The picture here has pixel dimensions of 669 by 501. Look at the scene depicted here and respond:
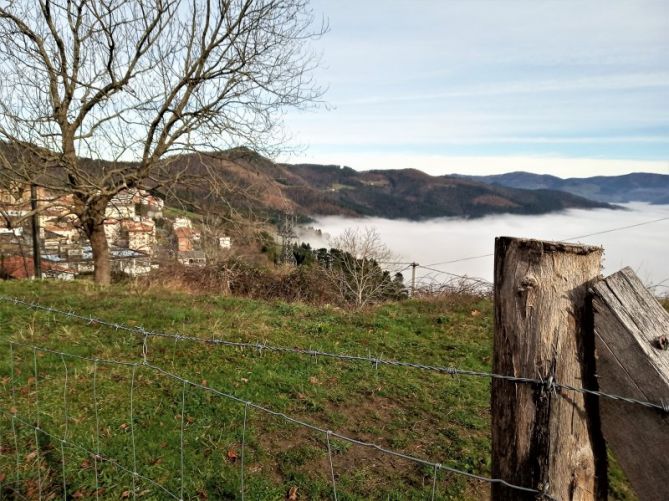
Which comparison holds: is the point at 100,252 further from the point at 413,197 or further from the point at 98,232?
the point at 413,197

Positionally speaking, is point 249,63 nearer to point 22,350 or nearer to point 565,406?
point 22,350

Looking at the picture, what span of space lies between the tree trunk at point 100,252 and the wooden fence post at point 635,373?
11.5m

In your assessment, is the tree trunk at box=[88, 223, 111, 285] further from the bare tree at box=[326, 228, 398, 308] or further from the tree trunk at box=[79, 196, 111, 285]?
the bare tree at box=[326, 228, 398, 308]

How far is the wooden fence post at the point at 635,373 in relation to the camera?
3.65ft

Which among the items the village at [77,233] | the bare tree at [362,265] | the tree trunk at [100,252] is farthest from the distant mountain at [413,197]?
the tree trunk at [100,252]

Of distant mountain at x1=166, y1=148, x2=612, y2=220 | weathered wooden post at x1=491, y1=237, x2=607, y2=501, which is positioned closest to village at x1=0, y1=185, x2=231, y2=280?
weathered wooden post at x1=491, y1=237, x2=607, y2=501

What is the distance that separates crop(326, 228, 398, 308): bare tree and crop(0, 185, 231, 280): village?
7.09m

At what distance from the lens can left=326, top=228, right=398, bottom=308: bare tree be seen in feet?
68.3

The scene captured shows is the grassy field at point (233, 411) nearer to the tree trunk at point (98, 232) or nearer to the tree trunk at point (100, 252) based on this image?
the tree trunk at point (98, 232)

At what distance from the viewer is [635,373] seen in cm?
114

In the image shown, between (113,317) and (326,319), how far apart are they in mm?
3234

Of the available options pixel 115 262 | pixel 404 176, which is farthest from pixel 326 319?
pixel 404 176

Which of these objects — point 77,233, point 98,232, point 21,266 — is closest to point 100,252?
point 98,232

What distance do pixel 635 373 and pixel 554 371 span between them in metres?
0.21
